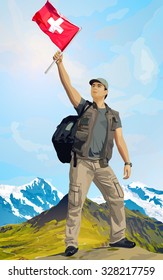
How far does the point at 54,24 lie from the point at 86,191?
2711mm

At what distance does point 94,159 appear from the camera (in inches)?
294

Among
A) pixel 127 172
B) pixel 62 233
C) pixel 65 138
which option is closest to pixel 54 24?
pixel 65 138

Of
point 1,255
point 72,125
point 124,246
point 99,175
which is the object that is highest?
point 72,125

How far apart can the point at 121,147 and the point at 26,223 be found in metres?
3.67

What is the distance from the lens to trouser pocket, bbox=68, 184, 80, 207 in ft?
24.1

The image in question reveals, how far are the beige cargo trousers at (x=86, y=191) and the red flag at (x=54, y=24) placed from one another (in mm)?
1998

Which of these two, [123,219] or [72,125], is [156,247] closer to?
[123,219]

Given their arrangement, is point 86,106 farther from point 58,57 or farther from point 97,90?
point 58,57

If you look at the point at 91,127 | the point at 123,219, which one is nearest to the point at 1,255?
the point at 123,219

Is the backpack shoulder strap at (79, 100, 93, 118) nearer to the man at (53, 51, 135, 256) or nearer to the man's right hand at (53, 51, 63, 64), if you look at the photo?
the man at (53, 51, 135, 256)

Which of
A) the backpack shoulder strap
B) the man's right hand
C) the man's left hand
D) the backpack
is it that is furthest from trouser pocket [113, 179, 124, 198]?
the man's right hand
